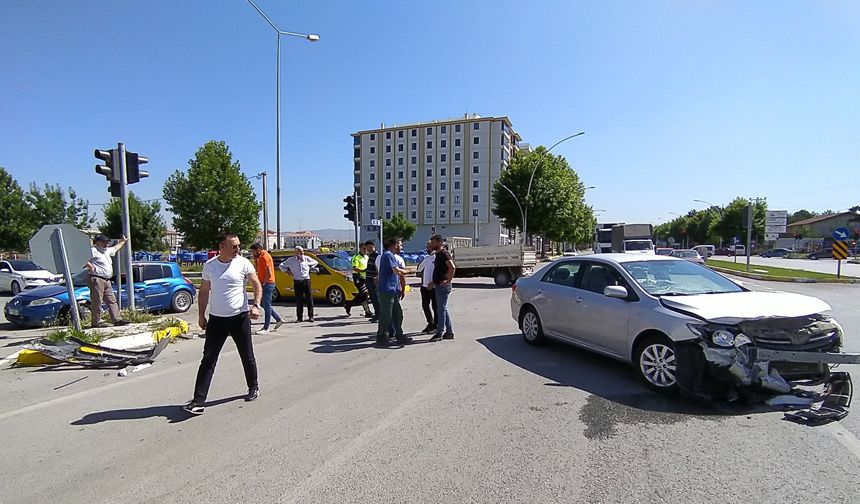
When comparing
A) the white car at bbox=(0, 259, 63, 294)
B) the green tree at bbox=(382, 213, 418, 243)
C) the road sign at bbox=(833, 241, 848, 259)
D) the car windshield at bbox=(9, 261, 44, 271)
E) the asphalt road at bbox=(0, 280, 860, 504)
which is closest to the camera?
the asphalt road at bbox=(0, 280, 860, 504)

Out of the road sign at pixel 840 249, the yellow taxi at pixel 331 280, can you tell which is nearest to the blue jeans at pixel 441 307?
the yellow taxi at pixel 331 280

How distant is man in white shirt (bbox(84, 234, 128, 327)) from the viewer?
332 inches

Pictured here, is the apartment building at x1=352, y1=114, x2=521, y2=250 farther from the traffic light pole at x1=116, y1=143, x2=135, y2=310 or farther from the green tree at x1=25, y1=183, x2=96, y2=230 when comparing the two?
the traffic light pole at x1=116, y1=143, x2=135, y2=310

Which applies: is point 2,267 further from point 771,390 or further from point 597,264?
point 771,390

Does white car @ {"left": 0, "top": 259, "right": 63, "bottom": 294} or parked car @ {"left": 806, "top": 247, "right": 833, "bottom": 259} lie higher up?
white car @ {"left": 0, "top": 259, "right": 63, "bottom": 294}

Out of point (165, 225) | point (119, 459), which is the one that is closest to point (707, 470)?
point (119, 459)

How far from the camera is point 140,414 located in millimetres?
4535

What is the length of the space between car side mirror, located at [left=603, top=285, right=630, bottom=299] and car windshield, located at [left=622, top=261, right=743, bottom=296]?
0.83 feet

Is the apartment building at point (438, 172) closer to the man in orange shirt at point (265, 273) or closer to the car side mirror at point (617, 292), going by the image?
the man in orange shirt at point (265, 273)

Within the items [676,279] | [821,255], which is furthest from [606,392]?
[821,255]

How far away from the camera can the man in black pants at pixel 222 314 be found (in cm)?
462

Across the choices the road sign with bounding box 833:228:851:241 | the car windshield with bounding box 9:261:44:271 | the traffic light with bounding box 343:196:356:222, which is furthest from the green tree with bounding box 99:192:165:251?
the road sign with bounding box 833:228:851:241

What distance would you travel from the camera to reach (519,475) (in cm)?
321

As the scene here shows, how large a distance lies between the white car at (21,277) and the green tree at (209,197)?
921 centimetres
